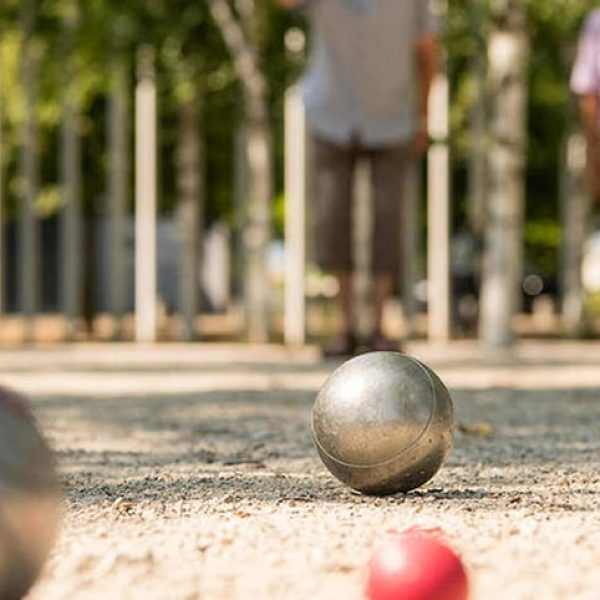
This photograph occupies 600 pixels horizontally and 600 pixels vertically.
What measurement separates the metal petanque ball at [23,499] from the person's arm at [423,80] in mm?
7601

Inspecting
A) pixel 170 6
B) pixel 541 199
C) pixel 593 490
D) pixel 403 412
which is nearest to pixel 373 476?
pixel 403 412

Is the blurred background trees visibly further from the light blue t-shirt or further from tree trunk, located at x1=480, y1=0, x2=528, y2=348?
the light blue t-shirt

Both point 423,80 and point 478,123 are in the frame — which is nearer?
point 423,80

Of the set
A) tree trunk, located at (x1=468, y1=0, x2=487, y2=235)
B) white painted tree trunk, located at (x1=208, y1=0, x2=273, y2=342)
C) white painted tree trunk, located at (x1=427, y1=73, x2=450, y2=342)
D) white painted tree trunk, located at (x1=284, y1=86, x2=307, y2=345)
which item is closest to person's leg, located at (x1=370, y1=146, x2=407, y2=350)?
tree trunk, located at (x1=468, y1=0, x2=487, y2=235)

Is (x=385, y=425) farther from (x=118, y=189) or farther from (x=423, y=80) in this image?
(x=118, y=189)

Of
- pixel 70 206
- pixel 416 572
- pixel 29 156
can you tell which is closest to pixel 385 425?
pixel 416 572

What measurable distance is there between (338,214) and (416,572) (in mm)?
7819

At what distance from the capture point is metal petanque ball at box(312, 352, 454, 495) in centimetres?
493

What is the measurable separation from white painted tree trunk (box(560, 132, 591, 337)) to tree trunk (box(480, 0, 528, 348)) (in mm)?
3065

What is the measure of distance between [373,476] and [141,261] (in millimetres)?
11888

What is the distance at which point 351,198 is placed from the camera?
11.2 metres

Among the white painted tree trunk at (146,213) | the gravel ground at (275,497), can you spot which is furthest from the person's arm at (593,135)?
the white painted tree trunk at (146,213)

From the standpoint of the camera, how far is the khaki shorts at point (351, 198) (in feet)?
36.6

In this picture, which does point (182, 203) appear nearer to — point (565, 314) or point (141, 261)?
point (141, 261)
